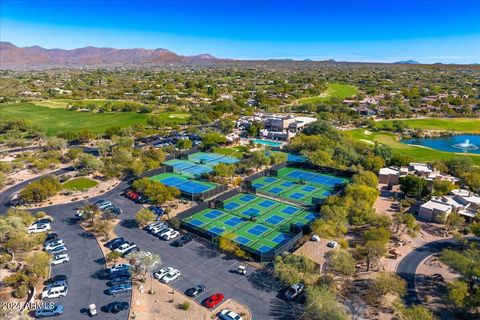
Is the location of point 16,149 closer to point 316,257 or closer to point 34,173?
point 34,173

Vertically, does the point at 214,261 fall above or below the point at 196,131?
below

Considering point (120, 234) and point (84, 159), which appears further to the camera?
point (84, 159)

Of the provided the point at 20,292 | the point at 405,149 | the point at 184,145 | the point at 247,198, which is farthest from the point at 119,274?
the point at 405,149

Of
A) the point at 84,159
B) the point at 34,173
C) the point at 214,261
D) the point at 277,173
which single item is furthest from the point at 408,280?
the point at 34,173

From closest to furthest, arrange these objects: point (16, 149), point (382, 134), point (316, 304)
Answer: point (316, 304) < point (16, 149) < point (382, 134)

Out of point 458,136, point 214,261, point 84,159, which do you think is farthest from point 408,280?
point 458,136

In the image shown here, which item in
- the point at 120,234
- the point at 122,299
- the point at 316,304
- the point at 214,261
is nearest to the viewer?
the point at 316,304
